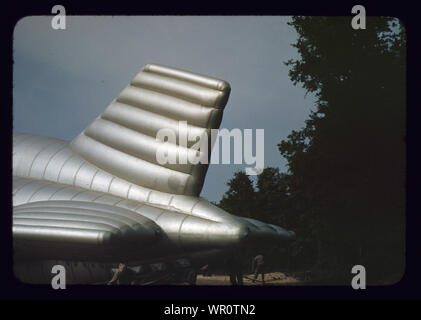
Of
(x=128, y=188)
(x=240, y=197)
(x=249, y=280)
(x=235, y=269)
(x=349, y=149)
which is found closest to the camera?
(x=128, y=188)

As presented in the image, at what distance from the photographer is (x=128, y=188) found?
6367mm

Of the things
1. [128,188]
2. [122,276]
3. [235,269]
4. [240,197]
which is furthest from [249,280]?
[128,188]

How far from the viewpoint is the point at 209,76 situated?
638 cm

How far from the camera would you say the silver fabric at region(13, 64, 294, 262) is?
18.0ft

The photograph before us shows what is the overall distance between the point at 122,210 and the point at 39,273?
4.58ft

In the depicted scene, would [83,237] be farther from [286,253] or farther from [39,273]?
[286,253]

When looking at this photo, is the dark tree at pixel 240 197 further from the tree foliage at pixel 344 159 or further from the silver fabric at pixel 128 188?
the silver fabric at pixel 128 188

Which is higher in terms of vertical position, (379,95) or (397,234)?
(379,95)

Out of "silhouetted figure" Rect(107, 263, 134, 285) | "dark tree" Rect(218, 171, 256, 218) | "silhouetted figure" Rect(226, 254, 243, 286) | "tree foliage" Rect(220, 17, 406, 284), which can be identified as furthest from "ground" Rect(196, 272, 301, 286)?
"dark tree" Rect(218, 171, 256, 218)

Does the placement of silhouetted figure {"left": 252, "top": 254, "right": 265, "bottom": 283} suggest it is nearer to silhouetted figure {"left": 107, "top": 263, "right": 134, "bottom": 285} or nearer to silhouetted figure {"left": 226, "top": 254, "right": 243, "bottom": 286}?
silhouetted figure {"left": 226, "top": 254, "right": 243, "bottom": 286}

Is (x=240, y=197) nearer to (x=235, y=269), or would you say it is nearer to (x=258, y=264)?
(x=258, y=264)

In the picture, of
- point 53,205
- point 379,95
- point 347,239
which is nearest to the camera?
point 53,205

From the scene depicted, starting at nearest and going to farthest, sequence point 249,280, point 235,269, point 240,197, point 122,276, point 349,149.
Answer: point 122,276
point 235,269
point 349,149
point 249,280
point 240,197

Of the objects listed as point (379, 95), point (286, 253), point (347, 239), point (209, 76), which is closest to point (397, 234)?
point (347, 239)
